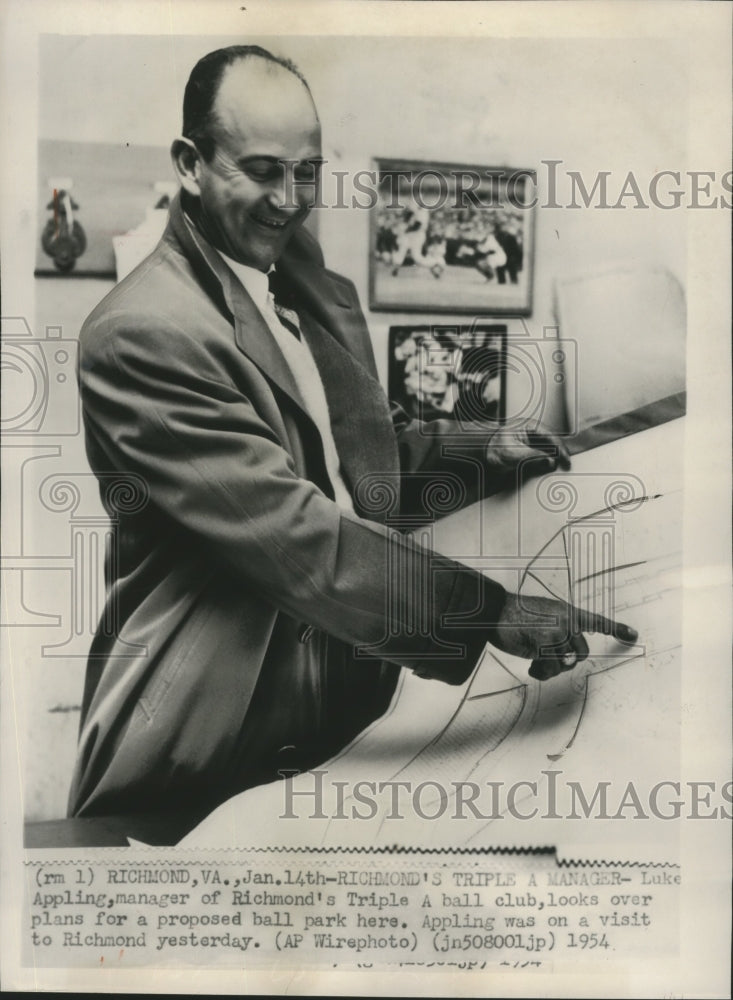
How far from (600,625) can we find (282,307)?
0.81m

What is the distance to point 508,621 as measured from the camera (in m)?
1.81

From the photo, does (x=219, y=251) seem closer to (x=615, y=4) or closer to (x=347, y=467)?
(x=347, y=467)

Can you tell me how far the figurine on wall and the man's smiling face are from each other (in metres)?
0.22

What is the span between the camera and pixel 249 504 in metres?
1.75

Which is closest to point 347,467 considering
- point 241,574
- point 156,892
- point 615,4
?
point 241,574

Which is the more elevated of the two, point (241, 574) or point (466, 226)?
point (466, 226)

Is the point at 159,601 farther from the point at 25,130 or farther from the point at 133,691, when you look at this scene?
the point at 25,130

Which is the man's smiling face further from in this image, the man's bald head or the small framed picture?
the small framed picture

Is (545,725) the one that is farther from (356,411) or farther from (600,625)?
(356,411)

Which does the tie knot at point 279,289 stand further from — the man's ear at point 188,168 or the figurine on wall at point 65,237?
the figurine on wall at point 65,237

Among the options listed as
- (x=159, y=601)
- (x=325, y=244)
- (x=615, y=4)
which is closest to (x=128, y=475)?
(x=159, y=601)

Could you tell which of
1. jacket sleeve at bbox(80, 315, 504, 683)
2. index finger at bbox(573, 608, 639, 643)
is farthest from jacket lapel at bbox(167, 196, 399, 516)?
index finger at bbox(573, 608, 639, 643)

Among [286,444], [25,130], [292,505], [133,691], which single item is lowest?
[133,691]

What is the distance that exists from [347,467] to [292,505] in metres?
0.13
